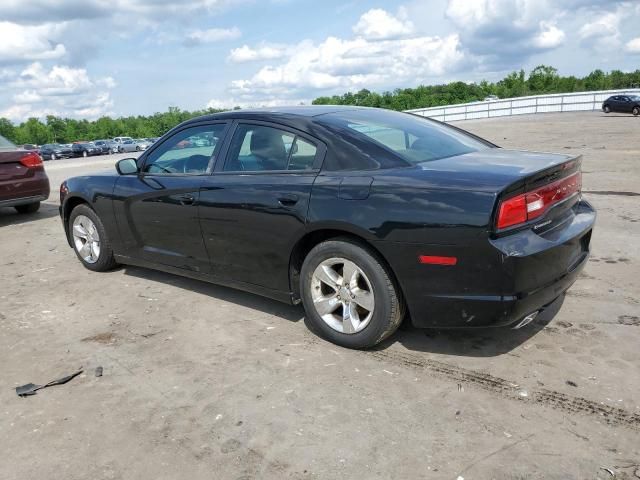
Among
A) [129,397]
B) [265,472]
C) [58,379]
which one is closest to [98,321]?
[58,379]

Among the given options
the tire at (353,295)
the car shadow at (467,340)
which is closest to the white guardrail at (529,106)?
the car shadow at (467,340)

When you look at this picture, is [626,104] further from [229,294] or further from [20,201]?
[229,294]

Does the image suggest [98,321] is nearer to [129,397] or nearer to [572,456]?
[129,397]

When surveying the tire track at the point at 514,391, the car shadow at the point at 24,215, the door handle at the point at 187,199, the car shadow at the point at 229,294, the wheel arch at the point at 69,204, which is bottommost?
the tire track at the point at 514,391

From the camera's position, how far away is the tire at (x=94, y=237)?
5.69m

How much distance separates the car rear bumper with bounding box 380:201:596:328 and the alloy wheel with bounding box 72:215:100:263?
12.0 feet

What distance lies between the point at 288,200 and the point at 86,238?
3.06 m

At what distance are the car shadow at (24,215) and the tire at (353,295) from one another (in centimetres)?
723

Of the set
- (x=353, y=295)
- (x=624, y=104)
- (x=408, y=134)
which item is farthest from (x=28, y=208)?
(x=624, y=104)

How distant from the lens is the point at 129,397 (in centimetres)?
337

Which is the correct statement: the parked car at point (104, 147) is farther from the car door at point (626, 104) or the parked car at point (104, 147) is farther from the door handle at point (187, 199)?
the door handle at point (187, 199)

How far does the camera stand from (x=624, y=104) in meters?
35.0

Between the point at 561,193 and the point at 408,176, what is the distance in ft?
3.26

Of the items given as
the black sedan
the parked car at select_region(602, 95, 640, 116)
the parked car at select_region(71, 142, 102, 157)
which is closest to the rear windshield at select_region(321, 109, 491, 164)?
the black sedan
